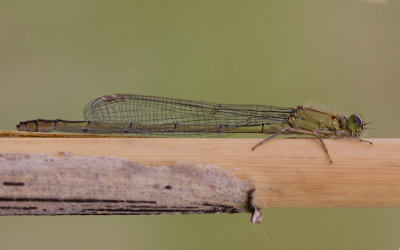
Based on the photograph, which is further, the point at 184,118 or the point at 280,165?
the point at 184,118

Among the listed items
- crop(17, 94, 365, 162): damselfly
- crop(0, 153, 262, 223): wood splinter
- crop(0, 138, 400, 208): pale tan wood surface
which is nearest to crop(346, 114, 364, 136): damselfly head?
crop(17, 94, 365, 162): damselfly

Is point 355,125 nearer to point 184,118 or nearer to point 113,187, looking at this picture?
point 184,118

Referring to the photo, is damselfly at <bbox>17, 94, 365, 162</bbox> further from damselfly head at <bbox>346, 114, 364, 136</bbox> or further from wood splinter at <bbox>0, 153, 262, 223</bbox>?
wood splinter at <bbox>0, 153, 262, 223</bbox>

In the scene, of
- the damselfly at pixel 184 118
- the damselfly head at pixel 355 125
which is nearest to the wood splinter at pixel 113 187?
the damselfly at pixel 184 118

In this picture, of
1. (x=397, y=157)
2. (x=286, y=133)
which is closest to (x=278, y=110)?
(x=286, y=133)

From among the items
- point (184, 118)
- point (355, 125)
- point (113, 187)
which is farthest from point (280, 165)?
point (184, 118)

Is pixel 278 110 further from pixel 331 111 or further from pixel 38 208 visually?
pixel 38 208
